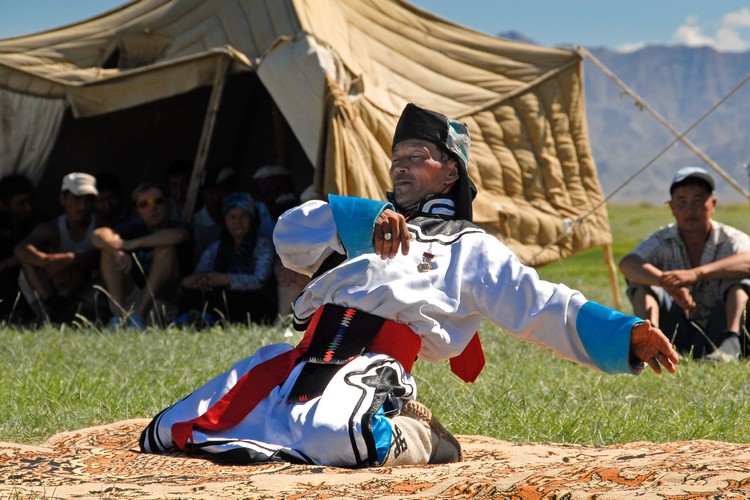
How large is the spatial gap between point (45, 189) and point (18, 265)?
0.94 m

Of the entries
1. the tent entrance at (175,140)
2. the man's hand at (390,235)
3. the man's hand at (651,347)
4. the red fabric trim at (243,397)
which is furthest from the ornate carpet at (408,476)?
the tent entrance at (175,140)

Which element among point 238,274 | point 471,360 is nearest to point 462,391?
point 471,360

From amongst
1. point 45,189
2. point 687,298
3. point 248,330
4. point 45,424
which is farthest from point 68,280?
point 687,298

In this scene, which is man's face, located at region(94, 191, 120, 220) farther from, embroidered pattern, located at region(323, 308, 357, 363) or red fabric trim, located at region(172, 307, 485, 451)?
embroidered pattern, located at region(323, 308, 357, 363)

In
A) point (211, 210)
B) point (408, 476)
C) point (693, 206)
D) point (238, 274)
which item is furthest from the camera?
point (211, 210)

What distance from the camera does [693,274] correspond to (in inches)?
214

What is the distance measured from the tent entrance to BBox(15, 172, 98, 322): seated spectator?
0.89 m

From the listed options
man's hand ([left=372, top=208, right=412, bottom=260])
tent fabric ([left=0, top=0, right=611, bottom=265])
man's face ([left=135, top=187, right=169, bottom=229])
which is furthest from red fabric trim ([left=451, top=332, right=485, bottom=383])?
man's face ([left=135, top=187, right=169, bottom=229])

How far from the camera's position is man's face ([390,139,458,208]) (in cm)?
313

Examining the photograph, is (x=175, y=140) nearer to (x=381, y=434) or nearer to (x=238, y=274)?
(x=238, y=274)

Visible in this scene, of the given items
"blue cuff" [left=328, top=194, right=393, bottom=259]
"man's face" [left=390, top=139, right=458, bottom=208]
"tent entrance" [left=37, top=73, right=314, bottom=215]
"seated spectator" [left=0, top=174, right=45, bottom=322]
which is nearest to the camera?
"blue cuff" [left=328, top=194, right=393, bottom=259]

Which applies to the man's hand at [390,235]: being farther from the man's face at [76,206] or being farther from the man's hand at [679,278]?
the man's face at [76,206]

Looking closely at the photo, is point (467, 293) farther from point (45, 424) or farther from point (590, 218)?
point (590, 218)

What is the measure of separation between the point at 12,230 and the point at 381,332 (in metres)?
5.14
